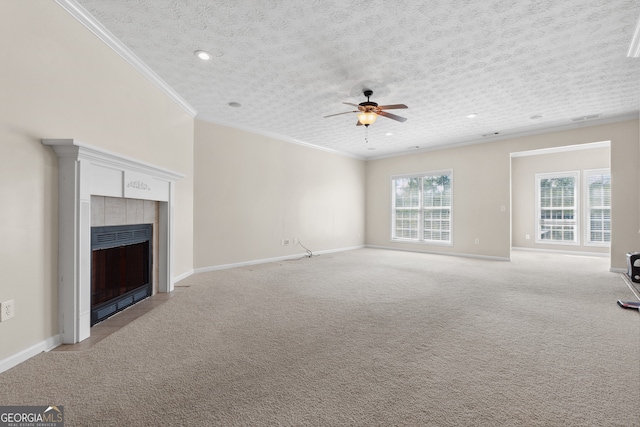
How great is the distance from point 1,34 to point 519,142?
25.5 feet

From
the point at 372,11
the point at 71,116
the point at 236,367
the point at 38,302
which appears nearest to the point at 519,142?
the point at 372,11

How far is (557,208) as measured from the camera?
7766mm

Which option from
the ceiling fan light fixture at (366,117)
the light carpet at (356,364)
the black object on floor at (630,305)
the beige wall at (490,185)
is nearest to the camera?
the light carpet at (356,364)

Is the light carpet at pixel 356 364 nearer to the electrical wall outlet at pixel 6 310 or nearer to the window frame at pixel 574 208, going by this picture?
the electrical wall outlet at pixel 6 310

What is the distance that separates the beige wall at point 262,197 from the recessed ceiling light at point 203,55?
1.92 m

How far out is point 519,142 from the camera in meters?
6.23

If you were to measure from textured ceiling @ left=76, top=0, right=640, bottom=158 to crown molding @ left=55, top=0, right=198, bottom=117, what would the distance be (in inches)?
2.3

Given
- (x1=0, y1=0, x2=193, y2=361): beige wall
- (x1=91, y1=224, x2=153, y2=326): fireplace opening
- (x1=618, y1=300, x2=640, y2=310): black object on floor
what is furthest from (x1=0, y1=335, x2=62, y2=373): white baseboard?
(x1=618, y1=300, x2=640, y2=310): black object on floor

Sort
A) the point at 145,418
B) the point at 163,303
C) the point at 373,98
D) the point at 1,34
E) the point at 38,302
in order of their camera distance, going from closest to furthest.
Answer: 1. the point at 145,418
2. the point at 1,34
3. the point at 38,302
4. the point at 163,303
5. the point at 373,98

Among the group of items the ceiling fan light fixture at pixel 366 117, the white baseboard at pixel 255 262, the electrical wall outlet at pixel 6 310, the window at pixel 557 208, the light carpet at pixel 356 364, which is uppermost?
the ceiling fan light fixture at pixel 366 117

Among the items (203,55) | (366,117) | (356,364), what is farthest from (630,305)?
(203,55)

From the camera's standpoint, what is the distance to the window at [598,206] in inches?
280

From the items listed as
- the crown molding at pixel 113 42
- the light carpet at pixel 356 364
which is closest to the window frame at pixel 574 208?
the light carpet at pixel 356 364

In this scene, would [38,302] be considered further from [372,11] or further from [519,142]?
[519,142]
